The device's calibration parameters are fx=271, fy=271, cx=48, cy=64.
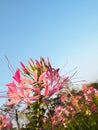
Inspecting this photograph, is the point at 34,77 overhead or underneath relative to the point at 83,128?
underneath

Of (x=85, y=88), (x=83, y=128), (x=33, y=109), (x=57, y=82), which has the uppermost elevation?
(x=85, y=88)

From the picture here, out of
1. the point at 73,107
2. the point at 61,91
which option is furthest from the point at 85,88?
the point at 61,91

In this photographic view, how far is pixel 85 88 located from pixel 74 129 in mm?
1322

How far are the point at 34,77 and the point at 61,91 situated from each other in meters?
0.18

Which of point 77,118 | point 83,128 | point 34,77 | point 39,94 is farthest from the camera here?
point 77,118

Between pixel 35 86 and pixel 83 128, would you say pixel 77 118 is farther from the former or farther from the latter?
pixel 35 86

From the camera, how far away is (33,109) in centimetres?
161

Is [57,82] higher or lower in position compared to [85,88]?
lower

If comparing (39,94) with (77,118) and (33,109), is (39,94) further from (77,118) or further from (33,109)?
(77,118)

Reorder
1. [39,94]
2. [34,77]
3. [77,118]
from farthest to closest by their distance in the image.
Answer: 1. [77,118]
2. [34,77]
3. [39,94]

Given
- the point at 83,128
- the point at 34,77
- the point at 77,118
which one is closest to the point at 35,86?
the point at 34,77

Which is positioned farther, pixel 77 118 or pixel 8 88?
pixel 77 118

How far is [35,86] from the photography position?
5.27 ft

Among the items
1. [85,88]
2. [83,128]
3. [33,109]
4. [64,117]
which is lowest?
[33,109]
